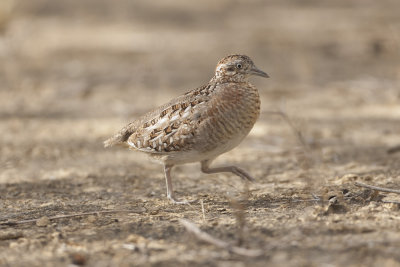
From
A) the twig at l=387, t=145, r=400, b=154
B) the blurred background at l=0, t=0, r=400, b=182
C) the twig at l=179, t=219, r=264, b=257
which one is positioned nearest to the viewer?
the twig at l=179, t=219, r=264, b=257

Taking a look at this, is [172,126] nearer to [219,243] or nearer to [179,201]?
[179,201]

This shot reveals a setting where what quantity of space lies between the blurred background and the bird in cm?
145

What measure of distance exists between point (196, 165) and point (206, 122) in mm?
2092

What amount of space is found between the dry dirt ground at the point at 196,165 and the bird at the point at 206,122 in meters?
0.32

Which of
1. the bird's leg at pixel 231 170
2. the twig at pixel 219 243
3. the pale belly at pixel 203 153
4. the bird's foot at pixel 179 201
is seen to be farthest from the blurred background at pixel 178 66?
the twig at pixel 219 243

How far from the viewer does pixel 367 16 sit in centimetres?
1603

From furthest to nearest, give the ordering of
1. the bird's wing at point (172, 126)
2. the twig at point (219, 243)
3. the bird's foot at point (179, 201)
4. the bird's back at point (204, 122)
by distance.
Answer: the bird's foot at point (179, 201) < the bird's wing at point (172, 126) < the bird's back at point (204, 122) < the twig at point (219, 243)

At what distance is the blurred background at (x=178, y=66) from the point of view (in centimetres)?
865

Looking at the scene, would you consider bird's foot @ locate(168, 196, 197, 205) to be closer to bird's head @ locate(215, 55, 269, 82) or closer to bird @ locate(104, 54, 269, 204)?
bird @ locate(104, 54, 269, 204)

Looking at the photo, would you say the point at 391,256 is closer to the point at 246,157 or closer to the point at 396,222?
the point at 396,222

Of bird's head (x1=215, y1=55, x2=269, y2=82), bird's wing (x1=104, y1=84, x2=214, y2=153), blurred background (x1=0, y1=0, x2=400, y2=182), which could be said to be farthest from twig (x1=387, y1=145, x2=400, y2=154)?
bird's wing (x1=104, y1=84, x2=214, y2=153)

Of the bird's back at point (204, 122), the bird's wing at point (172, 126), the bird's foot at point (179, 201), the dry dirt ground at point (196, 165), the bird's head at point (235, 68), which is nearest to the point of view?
the dry dirt ground at point (196, 165)

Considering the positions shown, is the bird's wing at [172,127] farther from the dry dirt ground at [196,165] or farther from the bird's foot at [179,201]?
the dry dirt ground at [196,165]

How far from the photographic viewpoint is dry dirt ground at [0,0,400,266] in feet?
15.2
